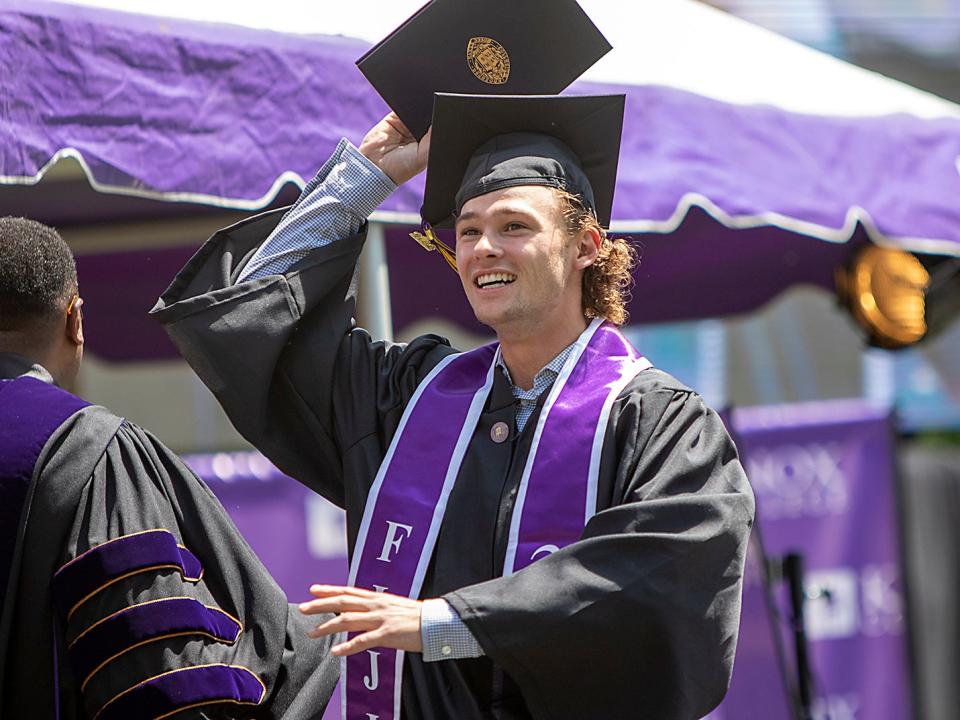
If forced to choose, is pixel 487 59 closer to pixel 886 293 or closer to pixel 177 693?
pixel 177 693

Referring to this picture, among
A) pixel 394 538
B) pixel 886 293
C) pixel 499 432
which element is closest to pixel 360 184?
pixel 499 432

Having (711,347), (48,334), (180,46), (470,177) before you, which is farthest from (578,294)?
(711,347)

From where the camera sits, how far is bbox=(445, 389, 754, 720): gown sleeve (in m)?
2.15

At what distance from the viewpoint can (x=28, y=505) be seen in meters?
2.48

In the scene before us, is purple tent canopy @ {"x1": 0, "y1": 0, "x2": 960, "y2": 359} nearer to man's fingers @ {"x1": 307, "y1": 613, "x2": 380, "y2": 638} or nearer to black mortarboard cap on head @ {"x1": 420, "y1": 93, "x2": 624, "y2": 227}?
black mortarboard cap on head @ {"x1": 420, "y1": 93, "x2": 624, "y2": 227}

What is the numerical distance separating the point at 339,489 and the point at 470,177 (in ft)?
2.36

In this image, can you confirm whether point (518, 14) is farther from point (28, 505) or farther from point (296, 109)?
point (28, 505)

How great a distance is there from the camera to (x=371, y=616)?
2.09 metres

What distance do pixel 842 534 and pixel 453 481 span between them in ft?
10.0

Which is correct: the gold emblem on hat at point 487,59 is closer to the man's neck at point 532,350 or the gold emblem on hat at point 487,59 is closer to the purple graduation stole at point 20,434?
the man's neck at point 532,350

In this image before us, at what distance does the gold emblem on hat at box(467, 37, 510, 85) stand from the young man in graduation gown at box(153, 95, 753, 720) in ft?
0.64

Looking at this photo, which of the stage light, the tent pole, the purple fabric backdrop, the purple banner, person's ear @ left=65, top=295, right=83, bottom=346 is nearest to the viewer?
person's ear @ left=65, top=295, right=83, bottom=346

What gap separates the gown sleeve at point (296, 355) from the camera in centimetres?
267

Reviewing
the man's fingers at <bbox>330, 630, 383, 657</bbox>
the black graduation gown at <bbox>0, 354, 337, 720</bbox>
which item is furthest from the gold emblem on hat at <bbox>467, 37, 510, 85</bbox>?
the man's fingers at <bbox>330, 630, 383, 657</bbox>
